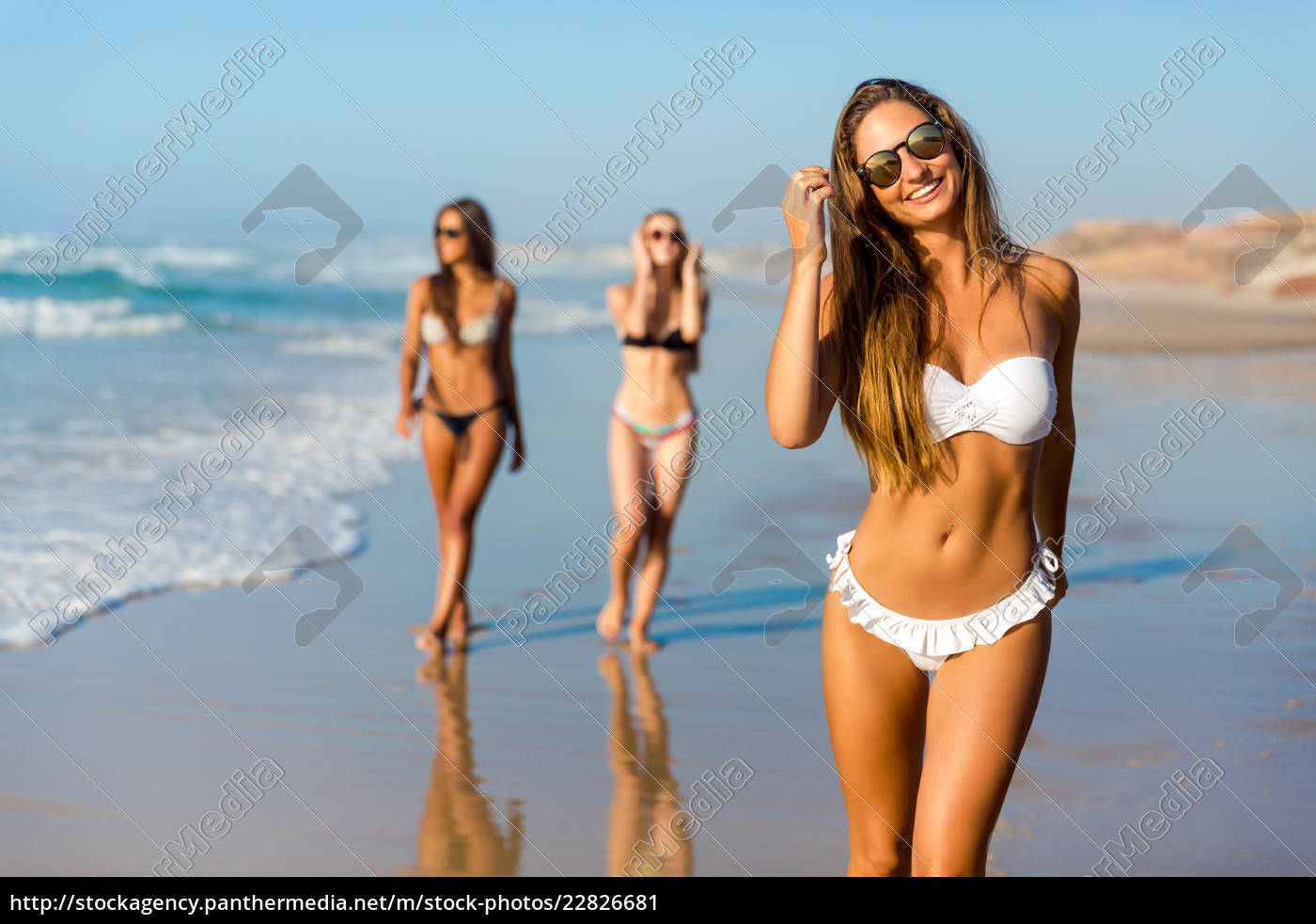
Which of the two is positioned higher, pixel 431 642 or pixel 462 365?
pixel 462 365

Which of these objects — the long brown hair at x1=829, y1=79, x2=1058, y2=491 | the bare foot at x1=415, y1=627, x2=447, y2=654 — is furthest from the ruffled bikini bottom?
the bare foot at x1=415, y1=627, x2=447, y2=654

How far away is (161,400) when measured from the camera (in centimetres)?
1360

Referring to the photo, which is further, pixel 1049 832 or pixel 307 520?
pixel 307 520

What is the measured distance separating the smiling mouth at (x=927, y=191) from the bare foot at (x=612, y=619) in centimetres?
403

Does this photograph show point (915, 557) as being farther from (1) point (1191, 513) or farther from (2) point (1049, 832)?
(1) point (1191, 513)

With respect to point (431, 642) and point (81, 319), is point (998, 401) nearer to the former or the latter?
point (431, 642)

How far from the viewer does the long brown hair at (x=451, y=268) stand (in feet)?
21.1

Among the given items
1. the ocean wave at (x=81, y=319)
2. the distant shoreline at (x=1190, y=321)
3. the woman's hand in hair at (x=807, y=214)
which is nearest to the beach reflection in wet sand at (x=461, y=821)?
the woman's hand in hair at (x=807, y=214)

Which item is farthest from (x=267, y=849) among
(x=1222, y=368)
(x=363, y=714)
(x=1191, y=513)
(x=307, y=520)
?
(x=1222, y=368)

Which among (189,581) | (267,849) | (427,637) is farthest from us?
(189,581)

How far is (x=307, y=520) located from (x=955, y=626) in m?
6.66

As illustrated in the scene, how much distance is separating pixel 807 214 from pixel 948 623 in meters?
0.91

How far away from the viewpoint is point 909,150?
8.75ft

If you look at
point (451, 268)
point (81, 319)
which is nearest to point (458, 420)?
point (451, 268)
